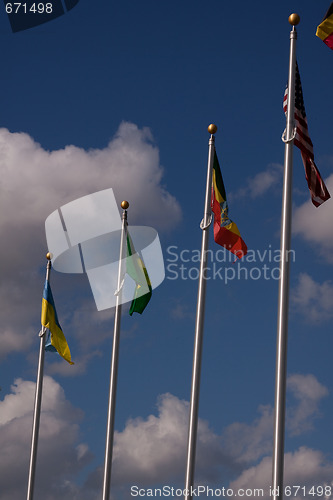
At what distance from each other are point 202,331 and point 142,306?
4982 millimetres

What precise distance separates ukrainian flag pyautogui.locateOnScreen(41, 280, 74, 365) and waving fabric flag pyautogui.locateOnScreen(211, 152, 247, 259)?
33.8 ft

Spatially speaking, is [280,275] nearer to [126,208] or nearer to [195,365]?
[195,365]

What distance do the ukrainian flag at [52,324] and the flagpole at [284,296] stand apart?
1475cm

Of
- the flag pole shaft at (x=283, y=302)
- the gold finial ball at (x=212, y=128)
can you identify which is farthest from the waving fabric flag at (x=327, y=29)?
the gold finial ball at (x=212, y=128)

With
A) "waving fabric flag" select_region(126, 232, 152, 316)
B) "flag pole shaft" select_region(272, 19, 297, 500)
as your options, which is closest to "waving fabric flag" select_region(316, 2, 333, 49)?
"flag pole shaft" select_region(272, 19, 297, 500)

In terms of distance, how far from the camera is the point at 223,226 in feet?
76.8

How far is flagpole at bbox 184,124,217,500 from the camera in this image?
70.8ft

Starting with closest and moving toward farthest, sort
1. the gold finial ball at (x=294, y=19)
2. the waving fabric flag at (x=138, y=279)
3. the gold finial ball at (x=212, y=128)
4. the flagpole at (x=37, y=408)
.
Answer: the gold finial ball at (x=294, y=19), the gold finial ball at (x=212, y=128), the waving fabric flag at (x=138, y=279), the flagpole at (x=37, y=408)

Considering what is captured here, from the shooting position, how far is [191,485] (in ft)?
70.0

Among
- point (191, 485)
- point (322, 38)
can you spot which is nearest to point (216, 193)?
point (322, 38)

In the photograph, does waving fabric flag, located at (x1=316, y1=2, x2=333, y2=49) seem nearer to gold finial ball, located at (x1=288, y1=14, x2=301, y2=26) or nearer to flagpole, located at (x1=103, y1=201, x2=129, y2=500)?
gold finial ball, located at (x1=288, y1=14, x2=301, y2=26)

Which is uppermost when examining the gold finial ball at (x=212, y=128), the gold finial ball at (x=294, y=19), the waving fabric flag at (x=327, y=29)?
the gold finial ball at (x=212, y=128)

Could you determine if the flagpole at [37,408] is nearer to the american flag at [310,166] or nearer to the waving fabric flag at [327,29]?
the american flag at [310,166]

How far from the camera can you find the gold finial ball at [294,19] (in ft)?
Result: 66.4
